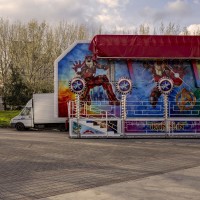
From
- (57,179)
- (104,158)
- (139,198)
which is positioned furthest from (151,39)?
(139,198)

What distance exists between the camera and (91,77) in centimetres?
2248

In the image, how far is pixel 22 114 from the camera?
27.7m

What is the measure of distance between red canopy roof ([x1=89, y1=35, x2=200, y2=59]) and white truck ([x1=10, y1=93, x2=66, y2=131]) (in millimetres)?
6773

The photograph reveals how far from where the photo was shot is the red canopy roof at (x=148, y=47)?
2166cm

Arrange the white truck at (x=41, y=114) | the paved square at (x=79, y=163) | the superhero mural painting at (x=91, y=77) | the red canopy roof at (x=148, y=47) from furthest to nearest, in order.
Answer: the white truck at (x=41, y=114)
the superhero mural painting at (x=91, y=77)
the red canopy roof at (x=148, y=47)
the paved square at (x=79, y=163)

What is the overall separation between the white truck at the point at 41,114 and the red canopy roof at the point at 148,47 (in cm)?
677

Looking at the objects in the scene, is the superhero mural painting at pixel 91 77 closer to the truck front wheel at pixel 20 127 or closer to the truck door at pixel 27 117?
the truck door at pixel 27 117

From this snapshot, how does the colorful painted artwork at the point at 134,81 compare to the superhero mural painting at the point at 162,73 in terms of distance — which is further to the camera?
the superhero mural painting at the point at 162,73

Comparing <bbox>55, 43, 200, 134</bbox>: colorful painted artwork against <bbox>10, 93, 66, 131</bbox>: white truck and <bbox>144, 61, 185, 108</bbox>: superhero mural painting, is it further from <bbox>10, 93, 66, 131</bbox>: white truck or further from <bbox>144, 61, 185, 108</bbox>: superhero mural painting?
<bbox>10, 93, 66, 131</bbox>: white truck

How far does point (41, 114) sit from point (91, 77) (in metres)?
6.24

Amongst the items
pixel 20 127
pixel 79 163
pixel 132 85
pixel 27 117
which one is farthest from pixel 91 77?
pixel 79 163

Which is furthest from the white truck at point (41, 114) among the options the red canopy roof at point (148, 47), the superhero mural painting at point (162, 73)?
the superhero mural painting at point (162, 73)

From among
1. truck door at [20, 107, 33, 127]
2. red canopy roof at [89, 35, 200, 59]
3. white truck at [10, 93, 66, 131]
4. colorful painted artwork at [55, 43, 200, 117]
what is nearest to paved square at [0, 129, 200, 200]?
colorful painted artwork at [55, 43, 200, 117]

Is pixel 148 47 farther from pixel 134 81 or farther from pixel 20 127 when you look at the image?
pixel 20 127
